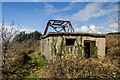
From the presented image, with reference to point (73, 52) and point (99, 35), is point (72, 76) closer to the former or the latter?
point (73, 52)

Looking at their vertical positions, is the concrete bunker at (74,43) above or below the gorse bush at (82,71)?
above

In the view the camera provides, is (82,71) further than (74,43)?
No

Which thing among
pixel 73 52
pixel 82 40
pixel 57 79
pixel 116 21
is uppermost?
pixel 116 21

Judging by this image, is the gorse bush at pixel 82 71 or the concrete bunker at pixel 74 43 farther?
the concrete bunker at pixel 74 43

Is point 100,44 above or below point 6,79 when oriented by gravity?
above

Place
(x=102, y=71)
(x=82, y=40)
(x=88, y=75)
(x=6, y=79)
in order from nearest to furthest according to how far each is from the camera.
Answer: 1. (x=88, y=75)
2. (x=102, y=71)
3. (x=6, y=79)
4. (x=82, y=40)

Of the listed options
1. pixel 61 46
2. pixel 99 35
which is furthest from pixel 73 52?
pixel 99 35

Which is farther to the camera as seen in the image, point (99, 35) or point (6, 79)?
point (99, 35)

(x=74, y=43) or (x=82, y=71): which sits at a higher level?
(x=74, y=43)

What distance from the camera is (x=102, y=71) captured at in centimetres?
618

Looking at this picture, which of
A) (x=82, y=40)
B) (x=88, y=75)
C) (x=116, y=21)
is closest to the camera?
(x=88, y=75)

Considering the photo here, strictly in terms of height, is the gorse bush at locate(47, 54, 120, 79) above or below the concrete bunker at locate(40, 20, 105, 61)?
below

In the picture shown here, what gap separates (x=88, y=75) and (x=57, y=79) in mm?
2027

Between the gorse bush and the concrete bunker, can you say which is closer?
the gorse bush
